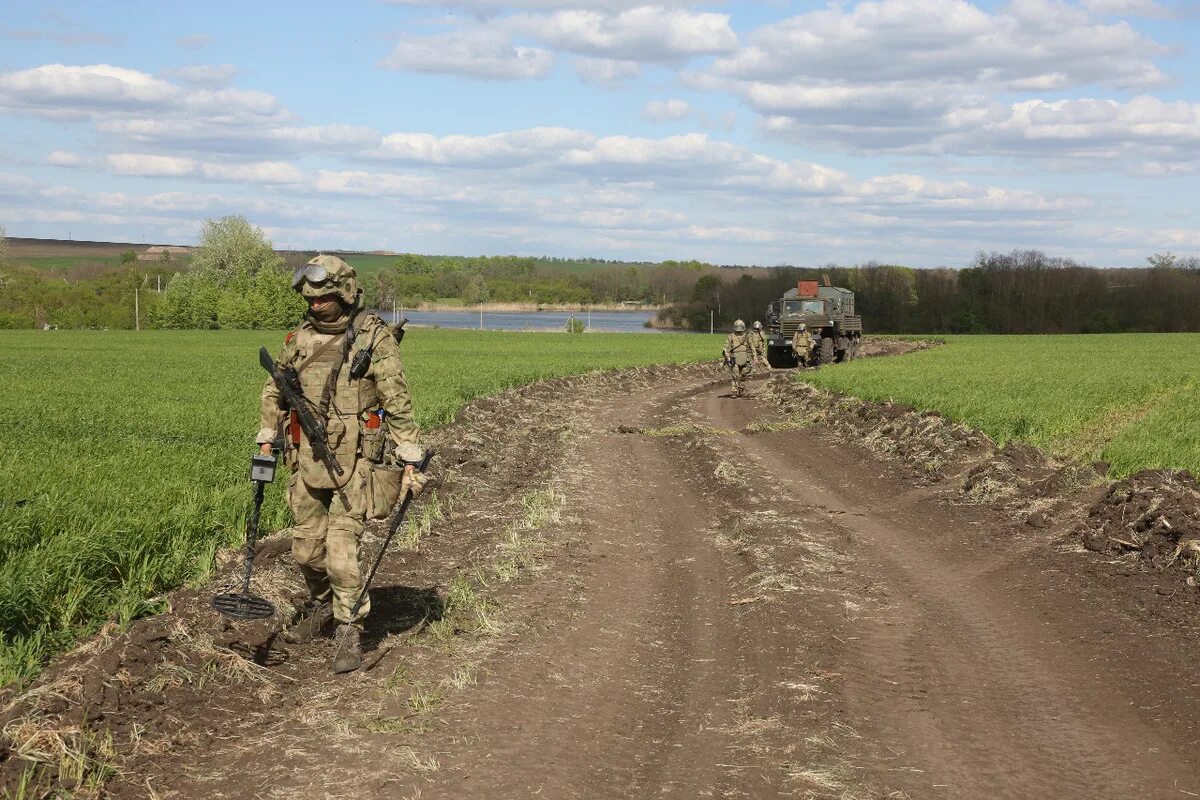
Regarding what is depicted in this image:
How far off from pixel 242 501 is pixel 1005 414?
1338 cm

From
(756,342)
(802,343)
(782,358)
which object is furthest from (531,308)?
(756,342)

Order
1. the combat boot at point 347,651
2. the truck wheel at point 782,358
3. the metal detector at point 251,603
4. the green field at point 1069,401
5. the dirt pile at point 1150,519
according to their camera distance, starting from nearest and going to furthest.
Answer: the metal detector at point 251,603, the combat boot at point 347,651, the dirt pile at point 1150,519, the green field at point 1069,401, the truck wheel at point 782,358

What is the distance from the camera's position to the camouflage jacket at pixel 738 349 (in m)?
30.0

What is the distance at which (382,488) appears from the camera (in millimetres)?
7309

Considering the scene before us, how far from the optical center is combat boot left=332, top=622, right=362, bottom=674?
7.03 metres

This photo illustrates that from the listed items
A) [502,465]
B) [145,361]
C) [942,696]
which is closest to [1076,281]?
[145,361]

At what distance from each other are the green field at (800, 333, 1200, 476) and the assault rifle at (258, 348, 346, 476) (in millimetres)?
9955

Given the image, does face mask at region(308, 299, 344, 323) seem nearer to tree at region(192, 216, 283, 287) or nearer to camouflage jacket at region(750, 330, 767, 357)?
camouflage jacket at region(750, 330, 767, 357)

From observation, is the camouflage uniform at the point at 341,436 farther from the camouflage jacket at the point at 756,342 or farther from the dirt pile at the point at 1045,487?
the camouflage jacket at the point at 756,342

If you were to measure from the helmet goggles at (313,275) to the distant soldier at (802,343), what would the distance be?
3747 cm

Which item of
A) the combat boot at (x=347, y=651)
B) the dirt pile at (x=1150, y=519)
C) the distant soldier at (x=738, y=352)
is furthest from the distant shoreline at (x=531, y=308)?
the combat boot at (x=347, y=651)

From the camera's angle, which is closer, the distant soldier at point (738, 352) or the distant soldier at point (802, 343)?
the distant soldier at point (738, 352)

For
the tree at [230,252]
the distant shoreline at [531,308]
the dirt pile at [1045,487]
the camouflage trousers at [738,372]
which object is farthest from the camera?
the distant shoreline at [531,308]

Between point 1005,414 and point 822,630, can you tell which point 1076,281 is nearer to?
point 1005,414
